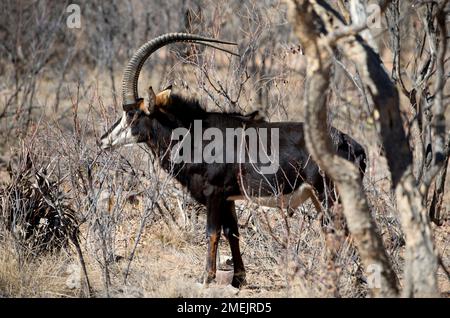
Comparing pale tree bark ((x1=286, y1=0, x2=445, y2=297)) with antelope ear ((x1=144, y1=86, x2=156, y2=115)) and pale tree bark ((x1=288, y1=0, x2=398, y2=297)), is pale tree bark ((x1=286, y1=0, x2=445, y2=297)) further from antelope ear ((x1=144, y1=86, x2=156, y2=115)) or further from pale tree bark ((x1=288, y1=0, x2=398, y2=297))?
antelope ear ((x1=144, y1=86, x2=156, y2=115))

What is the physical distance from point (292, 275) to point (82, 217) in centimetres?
231

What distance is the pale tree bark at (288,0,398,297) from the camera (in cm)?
528

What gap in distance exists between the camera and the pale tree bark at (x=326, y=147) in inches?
208

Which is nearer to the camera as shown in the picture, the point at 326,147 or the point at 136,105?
the point at 326,147

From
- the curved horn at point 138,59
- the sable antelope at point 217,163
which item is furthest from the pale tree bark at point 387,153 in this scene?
the curved horn at point 138,59

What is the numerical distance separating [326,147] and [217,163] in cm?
218

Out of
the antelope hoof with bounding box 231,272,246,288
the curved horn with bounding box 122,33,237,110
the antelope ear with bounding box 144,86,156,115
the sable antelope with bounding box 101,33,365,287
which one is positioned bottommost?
the antelope hoof with bounding box 231,272,246,288

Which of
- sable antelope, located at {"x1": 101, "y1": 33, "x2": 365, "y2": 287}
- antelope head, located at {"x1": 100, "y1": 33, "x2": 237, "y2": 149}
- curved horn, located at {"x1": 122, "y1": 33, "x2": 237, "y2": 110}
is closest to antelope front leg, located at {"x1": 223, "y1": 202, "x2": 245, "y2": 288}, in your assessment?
sable antelope, located at {"x1": 101, "y1": 33, "x2": 365, "y2": 287}

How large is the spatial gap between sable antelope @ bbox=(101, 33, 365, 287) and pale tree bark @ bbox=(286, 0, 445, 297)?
167cm

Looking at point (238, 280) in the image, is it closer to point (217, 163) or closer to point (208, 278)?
point (208, 278)

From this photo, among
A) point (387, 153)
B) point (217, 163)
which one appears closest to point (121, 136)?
point (217, 163)

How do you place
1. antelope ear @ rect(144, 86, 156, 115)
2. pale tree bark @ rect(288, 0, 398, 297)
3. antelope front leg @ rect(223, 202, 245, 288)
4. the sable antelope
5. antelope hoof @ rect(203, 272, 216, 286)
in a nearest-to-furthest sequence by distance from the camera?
1. pale tree bark @ rect(288, 0, 398, 297)
2. antelope hoof @ rect(203, 272, 216, 286)
3. the sable antelope
4. antelope front leg @ rect(223, 202, 245, 288)
5. antelope ear @ rect(144, 86, 156, 115)

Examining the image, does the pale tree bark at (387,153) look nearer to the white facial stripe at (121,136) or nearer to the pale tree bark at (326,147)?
the pale tree bark at (326,147)

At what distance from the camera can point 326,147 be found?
5434 millimetres
